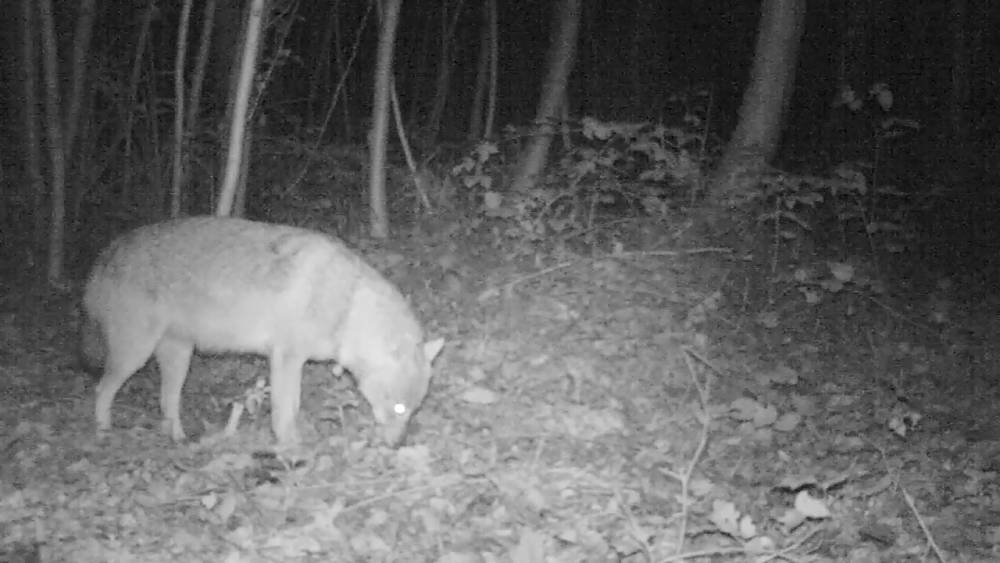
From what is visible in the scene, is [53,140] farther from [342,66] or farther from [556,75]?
[342,66]

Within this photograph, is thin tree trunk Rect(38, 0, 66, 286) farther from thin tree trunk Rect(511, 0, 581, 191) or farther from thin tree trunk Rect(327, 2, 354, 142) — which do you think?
thin tree trunk Rect(511, 0, 581, 191)

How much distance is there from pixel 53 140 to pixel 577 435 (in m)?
7.53

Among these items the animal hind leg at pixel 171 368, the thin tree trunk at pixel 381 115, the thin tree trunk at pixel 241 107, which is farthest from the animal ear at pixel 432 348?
the thin tree trunk at pixel 381 115

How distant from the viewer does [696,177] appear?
10242 mm

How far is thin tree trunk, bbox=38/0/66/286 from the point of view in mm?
10398

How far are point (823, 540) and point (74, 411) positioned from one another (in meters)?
6.39

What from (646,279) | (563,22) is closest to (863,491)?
(646,279)

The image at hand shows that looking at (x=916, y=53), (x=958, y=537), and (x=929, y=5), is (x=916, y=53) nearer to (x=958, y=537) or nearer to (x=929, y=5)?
(x=929, y=5)

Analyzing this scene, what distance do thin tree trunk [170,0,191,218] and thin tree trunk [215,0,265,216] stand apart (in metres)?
1.10

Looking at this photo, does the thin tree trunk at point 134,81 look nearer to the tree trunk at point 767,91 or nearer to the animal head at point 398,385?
the animal head at point 398,385

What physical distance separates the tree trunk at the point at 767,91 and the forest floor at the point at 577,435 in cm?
108

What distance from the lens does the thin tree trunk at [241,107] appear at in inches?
356

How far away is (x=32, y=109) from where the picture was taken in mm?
10914

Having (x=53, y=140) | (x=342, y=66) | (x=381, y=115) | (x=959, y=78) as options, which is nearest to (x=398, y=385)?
(x=381, y=115)
